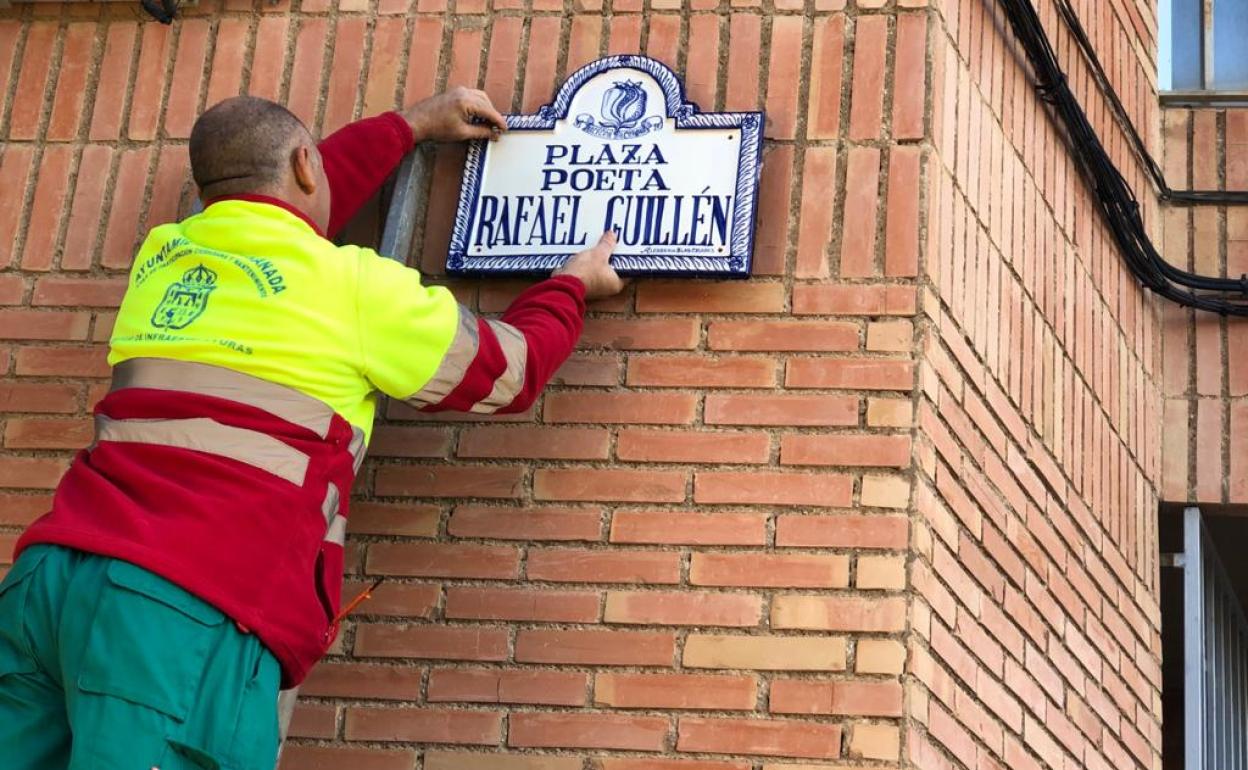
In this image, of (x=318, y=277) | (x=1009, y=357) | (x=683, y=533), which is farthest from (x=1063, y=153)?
(x=318, y=277)

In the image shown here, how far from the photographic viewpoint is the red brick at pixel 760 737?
374cm

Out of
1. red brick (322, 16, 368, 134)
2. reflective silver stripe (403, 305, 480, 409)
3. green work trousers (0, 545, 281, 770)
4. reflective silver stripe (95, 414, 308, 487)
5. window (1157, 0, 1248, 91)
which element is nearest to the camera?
green work trousers (0, 545, 281, 770)

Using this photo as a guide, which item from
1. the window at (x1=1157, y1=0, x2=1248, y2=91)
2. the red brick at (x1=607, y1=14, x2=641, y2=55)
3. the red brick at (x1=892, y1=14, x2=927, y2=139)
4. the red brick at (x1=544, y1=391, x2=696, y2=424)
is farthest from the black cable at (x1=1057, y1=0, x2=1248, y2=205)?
the red brick at (x1=544, y1=391, x2=696, y2=424)

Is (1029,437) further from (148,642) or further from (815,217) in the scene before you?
(148,642)

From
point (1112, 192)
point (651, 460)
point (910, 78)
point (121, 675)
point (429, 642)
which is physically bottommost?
point (121, 675)

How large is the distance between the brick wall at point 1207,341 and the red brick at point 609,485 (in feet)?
7.28

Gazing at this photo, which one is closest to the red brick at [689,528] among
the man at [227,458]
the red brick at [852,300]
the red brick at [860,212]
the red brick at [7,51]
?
the man at [227,458]

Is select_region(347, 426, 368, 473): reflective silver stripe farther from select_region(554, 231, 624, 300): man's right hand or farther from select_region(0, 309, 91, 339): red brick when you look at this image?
select_region(0, 309, 91, 339): red brick

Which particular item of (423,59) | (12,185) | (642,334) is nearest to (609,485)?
(642,334)

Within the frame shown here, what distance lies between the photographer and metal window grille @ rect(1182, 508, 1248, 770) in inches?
221

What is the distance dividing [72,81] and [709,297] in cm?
167

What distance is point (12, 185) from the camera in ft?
15.1

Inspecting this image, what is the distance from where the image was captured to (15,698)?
3322mm

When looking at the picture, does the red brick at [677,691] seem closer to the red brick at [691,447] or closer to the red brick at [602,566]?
the red brick at [602,566]
